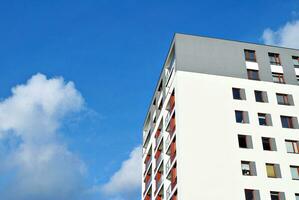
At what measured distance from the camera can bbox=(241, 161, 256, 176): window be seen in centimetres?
4403

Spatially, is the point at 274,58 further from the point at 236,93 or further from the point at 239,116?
the point at 239,116

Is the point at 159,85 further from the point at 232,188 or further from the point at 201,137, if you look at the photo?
the point at 232,188

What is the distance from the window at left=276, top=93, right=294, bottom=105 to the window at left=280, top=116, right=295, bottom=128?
1.91 metres

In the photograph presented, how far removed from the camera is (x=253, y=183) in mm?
43156

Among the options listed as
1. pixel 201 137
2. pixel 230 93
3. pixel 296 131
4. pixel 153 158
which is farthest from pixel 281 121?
pixel 153 158

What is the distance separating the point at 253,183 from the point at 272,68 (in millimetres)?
15457

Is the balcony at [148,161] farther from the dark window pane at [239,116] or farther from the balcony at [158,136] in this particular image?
the dark window pane at [239,116]

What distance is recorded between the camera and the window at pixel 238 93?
49344 millimetres

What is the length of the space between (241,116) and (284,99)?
241 inches

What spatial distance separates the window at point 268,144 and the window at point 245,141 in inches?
61.3

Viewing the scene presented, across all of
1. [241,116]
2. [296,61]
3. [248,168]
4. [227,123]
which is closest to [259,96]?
[241,116]

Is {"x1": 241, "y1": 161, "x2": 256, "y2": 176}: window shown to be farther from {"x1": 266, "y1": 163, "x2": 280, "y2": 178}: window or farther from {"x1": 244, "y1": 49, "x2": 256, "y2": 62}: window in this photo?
{"x1": 244, "y1": 49, "x2": 256, "y2": 62}: window

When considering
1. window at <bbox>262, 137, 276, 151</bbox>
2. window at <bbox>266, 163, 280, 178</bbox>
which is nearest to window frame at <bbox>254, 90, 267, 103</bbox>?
window at <bbox>262, 137, 276, 151</bbox>

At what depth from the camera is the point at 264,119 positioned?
4841cm
